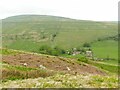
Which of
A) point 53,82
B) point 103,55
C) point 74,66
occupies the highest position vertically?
point 53,82

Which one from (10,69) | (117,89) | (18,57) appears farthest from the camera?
(18,57)

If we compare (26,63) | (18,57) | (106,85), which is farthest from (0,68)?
(106,85)

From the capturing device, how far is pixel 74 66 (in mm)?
44344

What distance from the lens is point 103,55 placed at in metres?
189

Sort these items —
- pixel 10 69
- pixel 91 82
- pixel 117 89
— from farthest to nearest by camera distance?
pixel 10 69 → pixel 91 82 → pixel 117 89

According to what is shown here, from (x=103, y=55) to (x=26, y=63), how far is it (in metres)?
153

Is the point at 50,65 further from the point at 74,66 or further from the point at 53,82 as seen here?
the point at 53,82

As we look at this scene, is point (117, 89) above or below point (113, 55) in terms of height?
above

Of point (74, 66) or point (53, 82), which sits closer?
point (53, 82)

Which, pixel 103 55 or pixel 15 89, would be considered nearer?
pixel 15 89

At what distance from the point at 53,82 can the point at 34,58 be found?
2210 centimetres

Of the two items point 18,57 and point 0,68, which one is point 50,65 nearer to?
point 18,57

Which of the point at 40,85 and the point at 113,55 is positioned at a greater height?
the point at 40,85

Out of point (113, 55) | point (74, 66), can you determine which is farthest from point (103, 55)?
point (74, 66)
